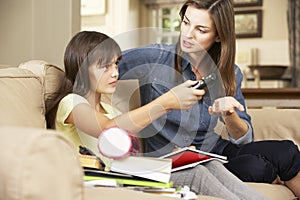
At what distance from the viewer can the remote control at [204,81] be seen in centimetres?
158

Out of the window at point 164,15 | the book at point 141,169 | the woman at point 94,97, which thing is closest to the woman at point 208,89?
the woman at point 94,97

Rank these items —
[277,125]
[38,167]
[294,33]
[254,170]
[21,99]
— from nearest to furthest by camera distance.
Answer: [38,167] < [21,99] < [254,170] < [277,125] < [294,33]

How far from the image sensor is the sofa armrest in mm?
789

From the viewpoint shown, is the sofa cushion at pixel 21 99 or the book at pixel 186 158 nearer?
the sofa cushion at pixel 21 99

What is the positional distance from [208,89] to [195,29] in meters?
0.23

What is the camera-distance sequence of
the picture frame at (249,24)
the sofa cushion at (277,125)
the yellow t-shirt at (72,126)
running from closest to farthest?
1. the yellow t-shirt at (72,126)
2. the sofa cushion at (277,125)
3. the picture frame at (249,24)

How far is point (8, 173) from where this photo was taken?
797mm

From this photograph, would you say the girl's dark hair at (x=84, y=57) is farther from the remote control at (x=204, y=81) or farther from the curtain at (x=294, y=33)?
the curtain at (x=294, y=33)

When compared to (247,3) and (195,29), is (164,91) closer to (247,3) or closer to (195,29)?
(195,29)

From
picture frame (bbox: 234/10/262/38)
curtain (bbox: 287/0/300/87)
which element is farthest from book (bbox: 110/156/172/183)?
picture frame (bbox: 234/10/262/38)

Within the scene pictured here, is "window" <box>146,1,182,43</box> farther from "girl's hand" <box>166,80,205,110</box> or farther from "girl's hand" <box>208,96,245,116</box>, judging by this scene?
"girl's hand" <box>166,80,205,110</box>

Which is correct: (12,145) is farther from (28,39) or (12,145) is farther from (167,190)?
(28,39)

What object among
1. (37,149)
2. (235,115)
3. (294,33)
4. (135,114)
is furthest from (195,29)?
(294,33)

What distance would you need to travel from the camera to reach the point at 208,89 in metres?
1.73
